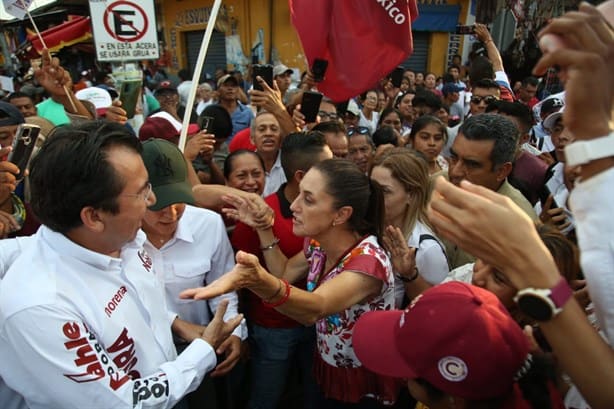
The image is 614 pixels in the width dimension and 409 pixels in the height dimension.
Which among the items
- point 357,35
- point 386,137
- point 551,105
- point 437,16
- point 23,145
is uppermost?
point 357,35

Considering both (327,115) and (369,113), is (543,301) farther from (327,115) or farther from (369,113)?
(369,113)

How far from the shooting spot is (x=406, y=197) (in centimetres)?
249

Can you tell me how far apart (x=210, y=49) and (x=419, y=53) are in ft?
28.9

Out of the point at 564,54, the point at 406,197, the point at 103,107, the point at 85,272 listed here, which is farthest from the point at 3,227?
the point at 103,107

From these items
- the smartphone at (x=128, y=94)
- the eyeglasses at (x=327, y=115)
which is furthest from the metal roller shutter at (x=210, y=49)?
the smartphone at (x=128, y=94)

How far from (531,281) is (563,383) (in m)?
0.65

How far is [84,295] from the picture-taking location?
1.33 metres

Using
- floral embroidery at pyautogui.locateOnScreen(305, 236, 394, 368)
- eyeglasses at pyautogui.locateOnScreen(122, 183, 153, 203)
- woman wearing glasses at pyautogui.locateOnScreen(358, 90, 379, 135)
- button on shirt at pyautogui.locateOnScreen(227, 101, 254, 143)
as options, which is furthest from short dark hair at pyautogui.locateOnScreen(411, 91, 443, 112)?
eyeglasses at pyautogui.locateOnScreen(122, 183, 153, 203)

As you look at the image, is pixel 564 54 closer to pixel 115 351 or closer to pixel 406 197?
pixel 115 351

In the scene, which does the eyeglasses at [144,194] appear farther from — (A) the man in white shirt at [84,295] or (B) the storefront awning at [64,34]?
(B) the storefront awning at [64,34]

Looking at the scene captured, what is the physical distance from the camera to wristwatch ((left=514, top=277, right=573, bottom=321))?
84 cm

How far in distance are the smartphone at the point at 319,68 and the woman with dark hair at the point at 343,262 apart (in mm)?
1573

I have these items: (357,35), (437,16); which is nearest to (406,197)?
(357,35)

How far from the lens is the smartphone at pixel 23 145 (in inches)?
79.6
